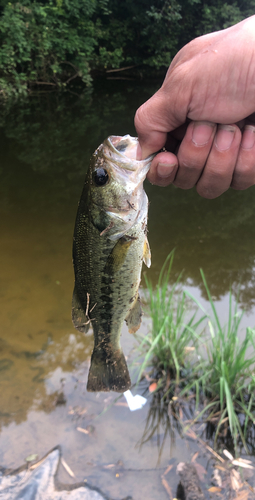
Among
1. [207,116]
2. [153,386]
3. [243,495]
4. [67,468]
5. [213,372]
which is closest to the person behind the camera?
[207,116]

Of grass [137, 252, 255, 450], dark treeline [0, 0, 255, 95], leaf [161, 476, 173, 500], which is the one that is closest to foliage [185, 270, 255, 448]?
grass [137, 252, 255, 450]

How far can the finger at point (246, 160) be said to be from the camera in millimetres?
1660

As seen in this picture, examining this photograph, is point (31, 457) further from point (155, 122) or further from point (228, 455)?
point (155, 122)

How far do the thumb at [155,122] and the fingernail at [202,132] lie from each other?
81mm

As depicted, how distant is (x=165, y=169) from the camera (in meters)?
1.71

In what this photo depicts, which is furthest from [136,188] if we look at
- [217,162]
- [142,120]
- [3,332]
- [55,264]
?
[55,264]

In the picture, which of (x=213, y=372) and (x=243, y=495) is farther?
(x=213, y=372)

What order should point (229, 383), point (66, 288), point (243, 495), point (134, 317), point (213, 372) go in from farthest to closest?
point (66, 288), point (213, 372), point (229, 383), point (243, 495), point (134, 317)

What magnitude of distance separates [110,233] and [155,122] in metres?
0.60

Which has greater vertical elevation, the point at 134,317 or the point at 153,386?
the point at 134,317

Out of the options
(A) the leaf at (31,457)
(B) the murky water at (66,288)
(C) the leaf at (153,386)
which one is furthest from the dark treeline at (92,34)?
(A) the leaf at (31,457)

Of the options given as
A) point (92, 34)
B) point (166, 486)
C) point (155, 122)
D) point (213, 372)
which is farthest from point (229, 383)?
point (92, 34)

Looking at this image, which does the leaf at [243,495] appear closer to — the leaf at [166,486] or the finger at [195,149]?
the leaf at [166,486]

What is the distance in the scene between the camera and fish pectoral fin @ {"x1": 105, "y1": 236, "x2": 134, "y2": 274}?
1.69 m
